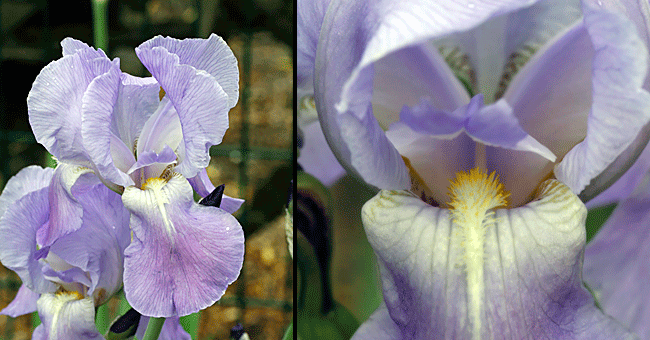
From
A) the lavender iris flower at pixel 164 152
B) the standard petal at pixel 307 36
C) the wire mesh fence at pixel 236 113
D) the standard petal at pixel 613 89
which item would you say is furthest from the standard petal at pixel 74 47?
the wire mesh fence at pixel 236 113

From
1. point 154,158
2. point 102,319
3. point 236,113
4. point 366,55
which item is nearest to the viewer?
point 366,55

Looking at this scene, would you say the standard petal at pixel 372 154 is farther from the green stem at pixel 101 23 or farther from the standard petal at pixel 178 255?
the green stem at pixel 101 23

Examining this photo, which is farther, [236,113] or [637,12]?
[236,113]

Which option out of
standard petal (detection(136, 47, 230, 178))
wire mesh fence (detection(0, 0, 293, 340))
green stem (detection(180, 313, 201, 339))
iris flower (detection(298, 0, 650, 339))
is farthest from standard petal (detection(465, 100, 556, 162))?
wire mesh fence (detection(0, 0, 293, 340))

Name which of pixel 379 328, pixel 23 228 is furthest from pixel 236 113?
pixel 379 328

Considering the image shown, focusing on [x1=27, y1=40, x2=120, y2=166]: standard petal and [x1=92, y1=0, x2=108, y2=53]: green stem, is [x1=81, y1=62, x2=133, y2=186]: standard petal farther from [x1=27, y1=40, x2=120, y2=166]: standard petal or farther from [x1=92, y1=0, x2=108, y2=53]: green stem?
[x1=92, y1=0, x2=108, y2=53]: green stem

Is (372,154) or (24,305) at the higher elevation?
(372,154)

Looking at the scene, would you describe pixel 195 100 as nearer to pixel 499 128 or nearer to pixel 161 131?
pixel 161 131
